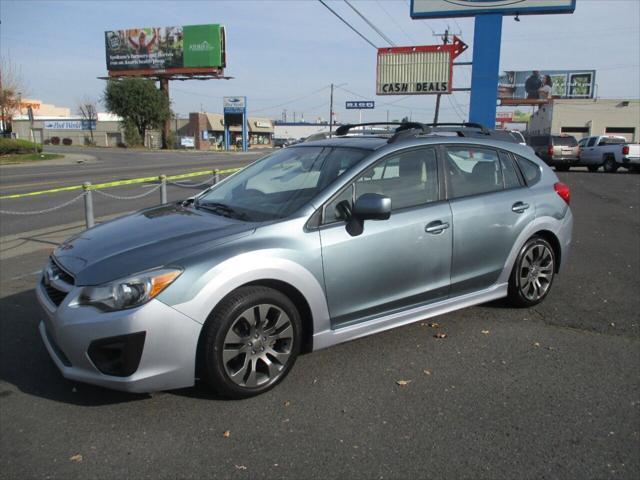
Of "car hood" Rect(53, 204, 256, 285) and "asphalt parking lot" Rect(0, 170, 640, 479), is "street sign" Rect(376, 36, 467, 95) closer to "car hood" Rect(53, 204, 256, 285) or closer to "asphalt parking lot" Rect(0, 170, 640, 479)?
"asphalt parking lot" Rect(0, 170, 640, 479)

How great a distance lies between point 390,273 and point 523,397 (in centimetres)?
121

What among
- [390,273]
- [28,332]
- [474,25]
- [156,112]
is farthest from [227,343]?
[156,112]

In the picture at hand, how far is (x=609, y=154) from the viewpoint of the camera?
24.9 meters

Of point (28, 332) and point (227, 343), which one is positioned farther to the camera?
point (28, 332)

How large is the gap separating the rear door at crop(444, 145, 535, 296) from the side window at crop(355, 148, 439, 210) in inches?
7.5

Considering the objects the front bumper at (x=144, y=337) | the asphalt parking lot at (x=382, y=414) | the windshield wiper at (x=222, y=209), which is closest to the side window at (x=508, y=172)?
the asphalt parking lot at (x=382, y=414)

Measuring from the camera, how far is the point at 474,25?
63.8ft

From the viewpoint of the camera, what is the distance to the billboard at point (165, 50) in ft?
204

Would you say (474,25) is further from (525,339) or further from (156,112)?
(156,112)

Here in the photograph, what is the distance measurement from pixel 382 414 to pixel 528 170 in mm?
2990

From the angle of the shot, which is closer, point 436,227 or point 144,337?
Answer: point 144,337

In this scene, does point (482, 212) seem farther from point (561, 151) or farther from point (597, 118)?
point (597, 118)

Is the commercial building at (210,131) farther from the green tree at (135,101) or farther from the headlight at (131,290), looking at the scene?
the headlight at (131,290)

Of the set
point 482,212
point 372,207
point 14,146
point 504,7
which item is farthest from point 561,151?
point 14,146
